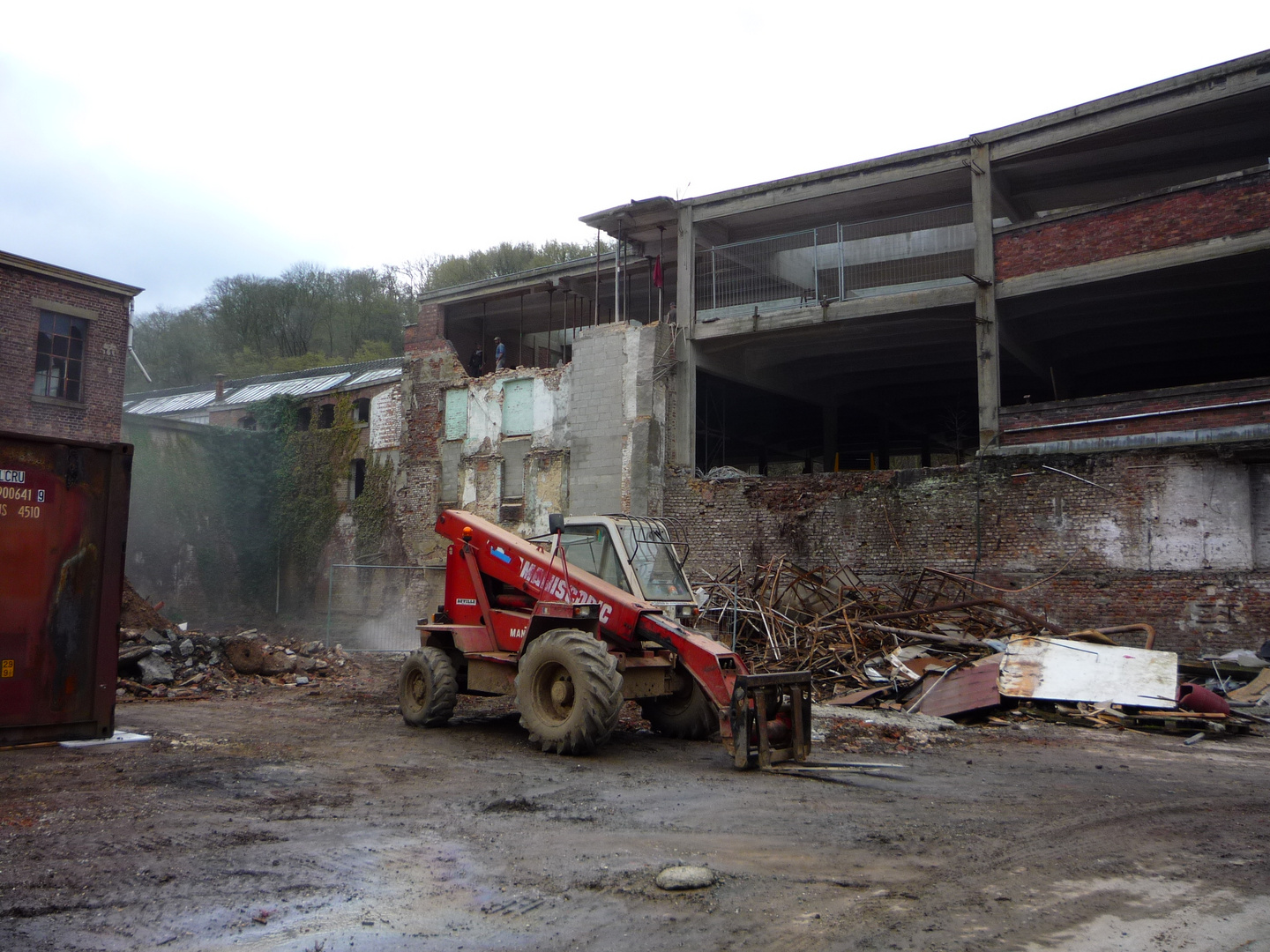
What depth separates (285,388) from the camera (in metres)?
34.2

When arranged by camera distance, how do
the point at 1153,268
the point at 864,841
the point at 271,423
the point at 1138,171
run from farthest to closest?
the point at 271,423 < the point at 1138,171 < the point at 1153,268 < the point at 864,841

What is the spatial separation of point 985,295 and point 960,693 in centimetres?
952

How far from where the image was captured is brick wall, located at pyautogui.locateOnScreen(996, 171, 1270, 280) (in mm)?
16609

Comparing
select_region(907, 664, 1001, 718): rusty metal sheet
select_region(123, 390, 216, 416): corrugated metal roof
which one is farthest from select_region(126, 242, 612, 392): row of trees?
select_region(907, 664, 1001, 718): rusty metal sheet

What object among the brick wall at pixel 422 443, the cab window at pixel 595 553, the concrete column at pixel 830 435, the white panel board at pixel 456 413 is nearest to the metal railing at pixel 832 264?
the concrete column at pixel 830 435

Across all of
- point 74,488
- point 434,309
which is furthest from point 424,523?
point 74,488

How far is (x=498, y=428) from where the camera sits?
24.4 meters

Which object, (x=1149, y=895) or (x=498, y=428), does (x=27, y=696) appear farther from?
(x=498, y=428)

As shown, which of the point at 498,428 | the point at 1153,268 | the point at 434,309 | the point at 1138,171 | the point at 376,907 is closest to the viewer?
the point at 376,907

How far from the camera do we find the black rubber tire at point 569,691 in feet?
28.1

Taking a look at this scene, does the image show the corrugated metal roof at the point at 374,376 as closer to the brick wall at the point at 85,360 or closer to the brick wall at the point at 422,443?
the brick wall at the point at 422,443

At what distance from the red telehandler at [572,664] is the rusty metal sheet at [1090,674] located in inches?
197

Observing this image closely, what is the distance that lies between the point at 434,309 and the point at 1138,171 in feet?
56.3

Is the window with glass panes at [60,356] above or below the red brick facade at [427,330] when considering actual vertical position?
below
